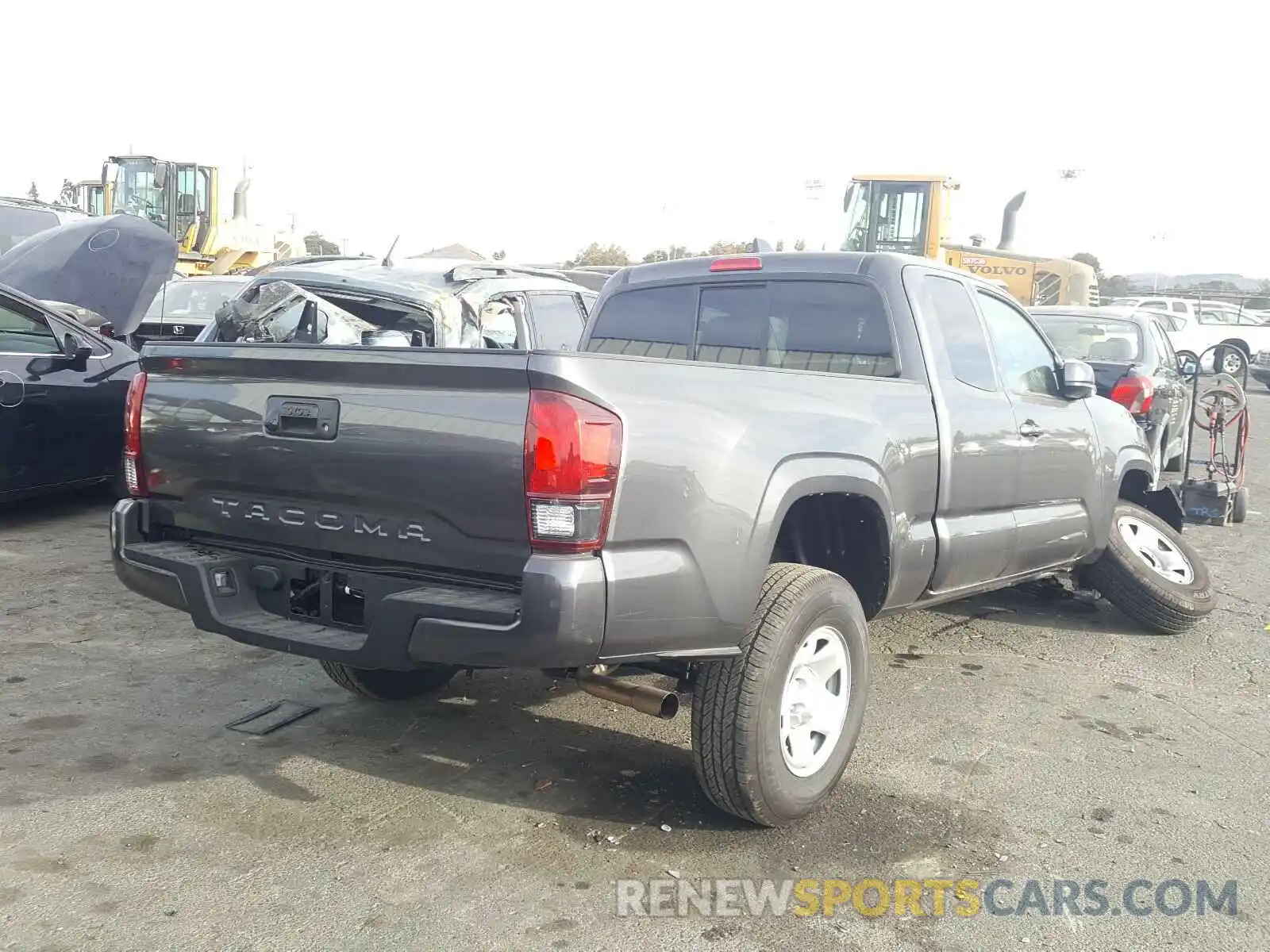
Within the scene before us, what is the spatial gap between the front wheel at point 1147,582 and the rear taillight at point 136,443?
4573 mm

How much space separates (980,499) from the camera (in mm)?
4664

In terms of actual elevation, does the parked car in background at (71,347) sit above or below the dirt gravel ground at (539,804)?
above

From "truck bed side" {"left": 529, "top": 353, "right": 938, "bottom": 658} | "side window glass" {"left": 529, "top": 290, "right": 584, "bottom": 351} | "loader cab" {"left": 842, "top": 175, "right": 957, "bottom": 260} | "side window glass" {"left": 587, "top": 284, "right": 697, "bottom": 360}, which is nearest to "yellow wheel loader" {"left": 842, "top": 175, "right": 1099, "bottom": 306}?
"loader cab" {"left": 842, "top": 175, "right": 957, "bottom": 260}

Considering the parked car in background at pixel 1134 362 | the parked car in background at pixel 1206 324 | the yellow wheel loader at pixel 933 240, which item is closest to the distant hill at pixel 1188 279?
the parked car in background at pixel 1206 324

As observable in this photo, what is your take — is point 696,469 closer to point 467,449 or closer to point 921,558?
point 467,449

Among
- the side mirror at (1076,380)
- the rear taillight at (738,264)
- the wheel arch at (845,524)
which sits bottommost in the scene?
the wheel arch at (845,524)

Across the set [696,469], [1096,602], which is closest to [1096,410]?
[1096,602]

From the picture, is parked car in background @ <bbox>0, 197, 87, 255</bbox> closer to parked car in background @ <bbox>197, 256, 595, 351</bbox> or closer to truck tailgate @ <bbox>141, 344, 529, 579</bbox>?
parked car in background @ <bbox>197, 256, 595, 351</bbox>

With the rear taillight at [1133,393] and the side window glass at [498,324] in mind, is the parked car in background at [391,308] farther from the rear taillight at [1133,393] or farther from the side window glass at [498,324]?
the rear taillight at [1133,393]

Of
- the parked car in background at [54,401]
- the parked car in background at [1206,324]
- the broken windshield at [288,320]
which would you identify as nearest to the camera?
the broken windshield at [288,320]

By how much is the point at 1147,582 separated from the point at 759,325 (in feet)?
8.83

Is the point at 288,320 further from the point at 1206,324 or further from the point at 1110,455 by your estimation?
the point at 1206,324

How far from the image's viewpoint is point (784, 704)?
3.57 meters

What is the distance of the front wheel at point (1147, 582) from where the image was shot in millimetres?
5871
